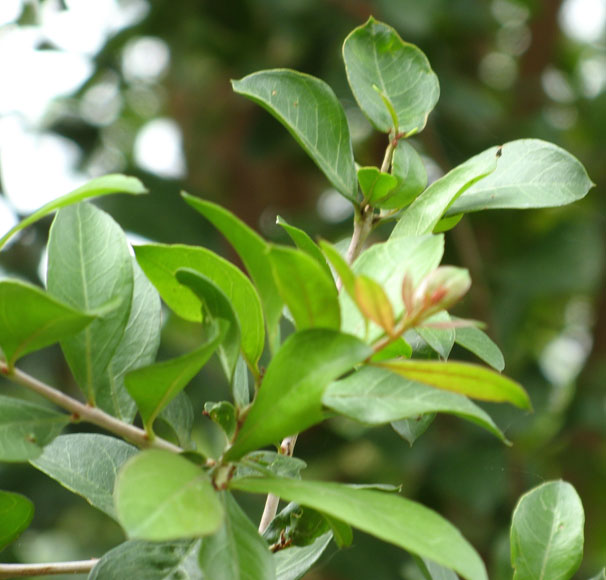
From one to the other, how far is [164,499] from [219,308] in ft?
0.23

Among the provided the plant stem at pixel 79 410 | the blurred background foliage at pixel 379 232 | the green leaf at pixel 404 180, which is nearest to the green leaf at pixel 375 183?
the green leaf at pixel 404 180

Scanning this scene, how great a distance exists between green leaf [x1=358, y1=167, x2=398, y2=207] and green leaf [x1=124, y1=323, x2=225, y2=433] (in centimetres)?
9

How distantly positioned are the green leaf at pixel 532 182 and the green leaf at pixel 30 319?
148mm

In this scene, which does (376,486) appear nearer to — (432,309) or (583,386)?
(432,309)

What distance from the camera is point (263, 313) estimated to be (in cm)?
28

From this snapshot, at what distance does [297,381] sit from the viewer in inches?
9.5

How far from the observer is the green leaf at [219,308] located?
257 millimetres

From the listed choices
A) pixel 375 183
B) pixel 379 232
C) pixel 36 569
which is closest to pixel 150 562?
pixel 36 569

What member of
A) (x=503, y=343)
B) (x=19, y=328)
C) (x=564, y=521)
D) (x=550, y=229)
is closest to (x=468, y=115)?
(x=550, y=229)

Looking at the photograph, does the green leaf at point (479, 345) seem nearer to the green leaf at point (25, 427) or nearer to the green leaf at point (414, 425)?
the green leaf at point (414, 425)

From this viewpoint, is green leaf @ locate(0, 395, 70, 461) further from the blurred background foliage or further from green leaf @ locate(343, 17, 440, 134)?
the blurred background foliage

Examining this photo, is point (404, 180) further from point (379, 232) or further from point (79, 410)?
point (379, 232)

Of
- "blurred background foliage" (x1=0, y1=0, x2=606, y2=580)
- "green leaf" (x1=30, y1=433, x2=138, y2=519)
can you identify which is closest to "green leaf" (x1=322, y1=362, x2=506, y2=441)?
"green leaf" (x1=30, y1=433, x2=138, y2=519)

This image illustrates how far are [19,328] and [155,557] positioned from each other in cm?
9
